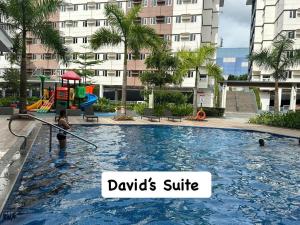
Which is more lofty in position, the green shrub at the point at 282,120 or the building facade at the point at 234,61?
the building facade at the point at 234,61

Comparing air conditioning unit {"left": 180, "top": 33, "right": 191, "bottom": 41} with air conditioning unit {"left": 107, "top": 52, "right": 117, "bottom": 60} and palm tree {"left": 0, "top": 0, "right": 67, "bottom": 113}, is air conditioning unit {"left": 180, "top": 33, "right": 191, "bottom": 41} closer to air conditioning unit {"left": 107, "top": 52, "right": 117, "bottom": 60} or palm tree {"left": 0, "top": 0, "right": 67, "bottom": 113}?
air conditioning unit {"left": 107, "top": 52, "right": 117, "bottom": 60}

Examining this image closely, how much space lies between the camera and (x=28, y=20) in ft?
66.1

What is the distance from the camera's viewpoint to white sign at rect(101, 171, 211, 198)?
5.61 m

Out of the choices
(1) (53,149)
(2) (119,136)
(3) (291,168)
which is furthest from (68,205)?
(2) (119,136)

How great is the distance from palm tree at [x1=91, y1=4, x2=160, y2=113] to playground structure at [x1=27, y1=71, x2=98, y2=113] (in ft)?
19.1

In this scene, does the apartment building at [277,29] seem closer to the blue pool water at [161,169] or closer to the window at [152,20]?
the window at [152,20]

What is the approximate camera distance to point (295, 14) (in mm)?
53688

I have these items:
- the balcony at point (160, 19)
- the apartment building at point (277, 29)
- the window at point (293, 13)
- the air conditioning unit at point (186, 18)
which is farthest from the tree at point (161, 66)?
the window at point (293, 13)

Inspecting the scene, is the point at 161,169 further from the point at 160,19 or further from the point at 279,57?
the point at 160,19

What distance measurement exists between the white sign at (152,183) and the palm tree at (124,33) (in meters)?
19.1

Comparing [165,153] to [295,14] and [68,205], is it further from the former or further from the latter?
[295,14]

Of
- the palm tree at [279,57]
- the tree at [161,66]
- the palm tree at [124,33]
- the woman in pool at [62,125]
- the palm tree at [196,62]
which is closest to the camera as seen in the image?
the woman in pool at [62,125]

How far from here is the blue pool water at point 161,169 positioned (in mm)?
6422

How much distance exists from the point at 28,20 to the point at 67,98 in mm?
9500
